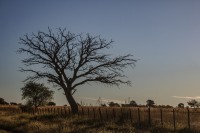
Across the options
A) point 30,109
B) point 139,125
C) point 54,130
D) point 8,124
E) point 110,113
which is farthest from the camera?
point 30,109

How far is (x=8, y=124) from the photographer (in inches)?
1412

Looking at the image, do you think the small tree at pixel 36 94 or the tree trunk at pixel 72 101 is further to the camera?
the small tree at pixel 36 94

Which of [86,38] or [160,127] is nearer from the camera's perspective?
[160,127]

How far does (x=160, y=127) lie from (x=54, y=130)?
8.13 m

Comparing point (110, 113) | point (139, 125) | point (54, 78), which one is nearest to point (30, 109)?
point (54, 78)

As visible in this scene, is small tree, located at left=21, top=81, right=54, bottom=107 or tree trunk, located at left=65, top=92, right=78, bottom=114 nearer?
tree trunk, located at left=65, top=92, right=78, bottom=114

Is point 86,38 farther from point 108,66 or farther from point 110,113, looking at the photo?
point 110,113

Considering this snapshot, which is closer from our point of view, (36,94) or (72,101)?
(72,101)

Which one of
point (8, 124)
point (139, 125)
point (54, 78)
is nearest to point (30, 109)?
point (54, 78)

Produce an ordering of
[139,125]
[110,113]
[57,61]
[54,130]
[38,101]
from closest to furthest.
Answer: [54,130], [139,125], [110,113], [57,61], [38,101]

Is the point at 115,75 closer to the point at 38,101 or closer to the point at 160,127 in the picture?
the point at 160,127

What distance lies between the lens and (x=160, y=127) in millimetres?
31016

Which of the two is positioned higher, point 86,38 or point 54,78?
point 86,38

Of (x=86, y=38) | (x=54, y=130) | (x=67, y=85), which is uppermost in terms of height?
(x=86, y=38)
